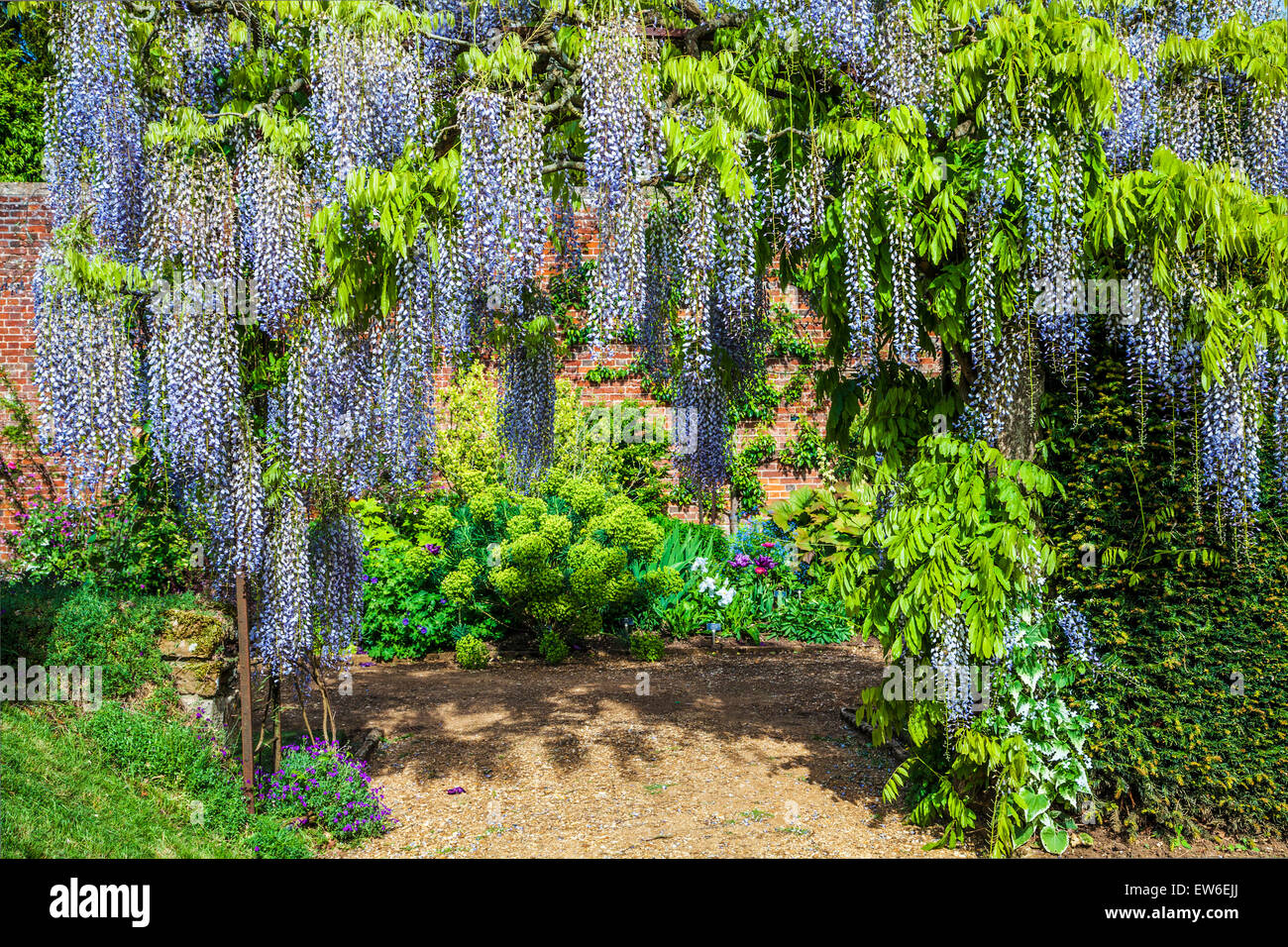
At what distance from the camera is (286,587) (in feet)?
14.2

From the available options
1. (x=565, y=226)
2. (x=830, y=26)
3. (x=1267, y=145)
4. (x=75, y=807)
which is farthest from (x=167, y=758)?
(x=1267, y=145)

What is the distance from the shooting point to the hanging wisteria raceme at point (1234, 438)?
12.0ft

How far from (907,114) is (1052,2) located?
726 mm

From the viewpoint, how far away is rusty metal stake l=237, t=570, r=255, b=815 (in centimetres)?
414

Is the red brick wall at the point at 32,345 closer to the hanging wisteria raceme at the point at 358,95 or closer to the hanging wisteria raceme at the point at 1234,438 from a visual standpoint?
the hanging wisteria raceme at the point at 358,95

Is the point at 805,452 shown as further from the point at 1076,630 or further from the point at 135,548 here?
the point at 135,548

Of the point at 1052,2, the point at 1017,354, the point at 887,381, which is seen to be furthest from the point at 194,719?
the point at 1052,2

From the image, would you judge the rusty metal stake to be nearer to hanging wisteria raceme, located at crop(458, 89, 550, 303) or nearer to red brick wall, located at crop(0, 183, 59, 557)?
hanging wisteria raceme, located at crop(458, 89, 550, 303)

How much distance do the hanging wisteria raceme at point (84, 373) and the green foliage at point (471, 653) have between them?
12.3 ft

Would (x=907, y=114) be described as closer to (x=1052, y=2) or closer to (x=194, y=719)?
(x=1052, y=2)

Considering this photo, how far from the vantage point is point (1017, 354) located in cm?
397

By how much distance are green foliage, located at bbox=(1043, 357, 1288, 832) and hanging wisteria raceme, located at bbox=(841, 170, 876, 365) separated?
0.95m
